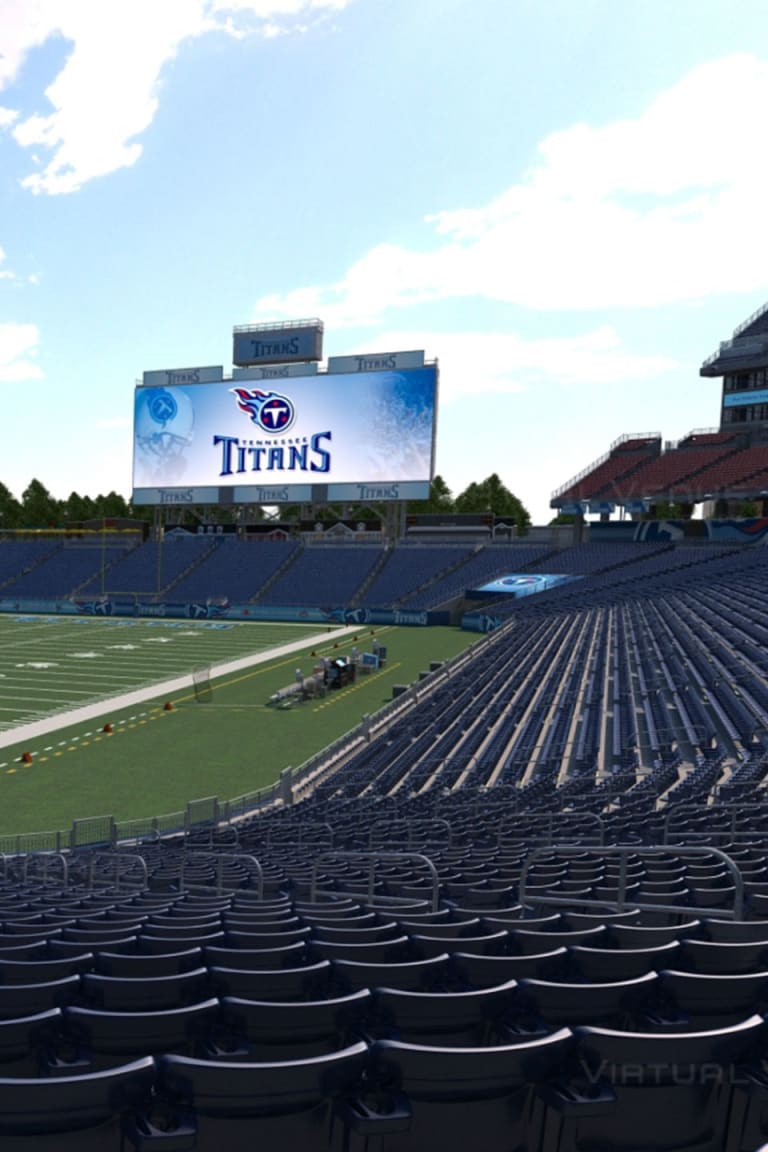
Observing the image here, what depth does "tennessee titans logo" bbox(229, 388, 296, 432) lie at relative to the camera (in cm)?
6544

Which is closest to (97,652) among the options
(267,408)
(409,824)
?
(267,408)

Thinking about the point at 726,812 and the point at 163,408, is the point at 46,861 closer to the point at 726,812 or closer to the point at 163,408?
the point at 726,812

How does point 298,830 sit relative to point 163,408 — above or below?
below

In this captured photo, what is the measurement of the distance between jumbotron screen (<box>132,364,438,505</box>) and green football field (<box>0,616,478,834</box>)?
17.5 m

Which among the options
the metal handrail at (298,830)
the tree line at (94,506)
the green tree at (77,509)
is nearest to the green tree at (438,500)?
the tree line at (94,506)

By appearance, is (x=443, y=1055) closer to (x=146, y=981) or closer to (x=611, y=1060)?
(x=611, y=1060)

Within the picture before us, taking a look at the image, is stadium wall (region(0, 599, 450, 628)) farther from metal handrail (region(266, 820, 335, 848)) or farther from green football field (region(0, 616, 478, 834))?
metal handrail (region(266, 820, 335, 848))

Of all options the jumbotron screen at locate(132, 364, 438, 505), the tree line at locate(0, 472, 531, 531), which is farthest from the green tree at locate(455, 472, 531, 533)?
the jumbotron screen at locate(132, 364, 438, 505)

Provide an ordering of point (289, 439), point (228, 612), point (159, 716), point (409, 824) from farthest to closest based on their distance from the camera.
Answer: point (289, 439) < point (228, 612) < point (159, 716) < point (409, 824)

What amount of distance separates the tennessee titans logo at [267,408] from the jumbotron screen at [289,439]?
8 cm

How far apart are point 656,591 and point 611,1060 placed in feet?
136

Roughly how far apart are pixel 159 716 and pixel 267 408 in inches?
1662

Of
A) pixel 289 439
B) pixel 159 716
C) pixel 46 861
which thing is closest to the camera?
pixel 46 861

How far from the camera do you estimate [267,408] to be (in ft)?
217
